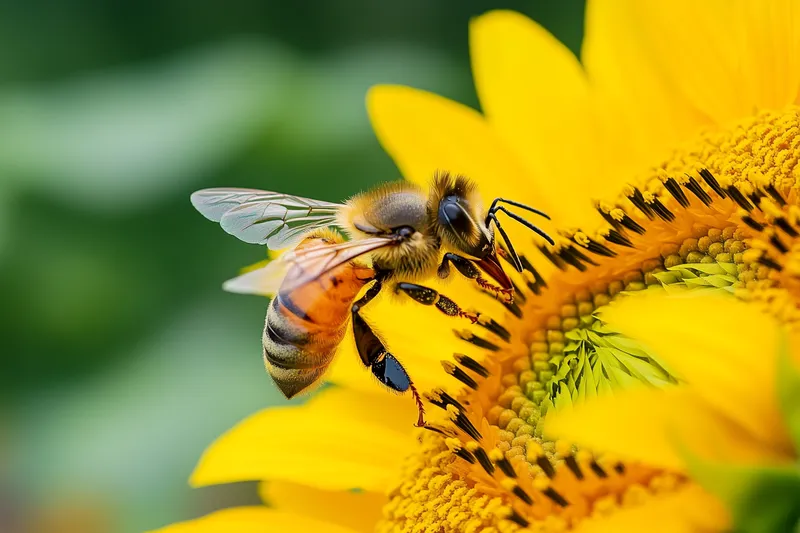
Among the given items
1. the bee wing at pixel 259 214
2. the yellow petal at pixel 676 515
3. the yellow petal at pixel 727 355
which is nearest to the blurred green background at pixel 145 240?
the bee wing at pixel 259 214

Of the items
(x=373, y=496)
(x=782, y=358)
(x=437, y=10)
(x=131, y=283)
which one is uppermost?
(x=437, y=10)

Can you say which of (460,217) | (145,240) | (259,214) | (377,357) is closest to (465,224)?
(460,217)

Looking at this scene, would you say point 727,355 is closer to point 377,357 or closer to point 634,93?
point 377,357

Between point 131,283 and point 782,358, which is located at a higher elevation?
point 131,283

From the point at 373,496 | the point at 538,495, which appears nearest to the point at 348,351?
the point at 373,496

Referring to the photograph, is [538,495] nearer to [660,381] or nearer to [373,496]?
[660,381]

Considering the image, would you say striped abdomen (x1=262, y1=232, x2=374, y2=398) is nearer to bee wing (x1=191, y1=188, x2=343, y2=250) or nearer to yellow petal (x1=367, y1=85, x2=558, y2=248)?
bee wing (x1=191, y1=188, x2=343, y2=250)

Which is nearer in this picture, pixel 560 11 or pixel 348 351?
pixel 348 351
